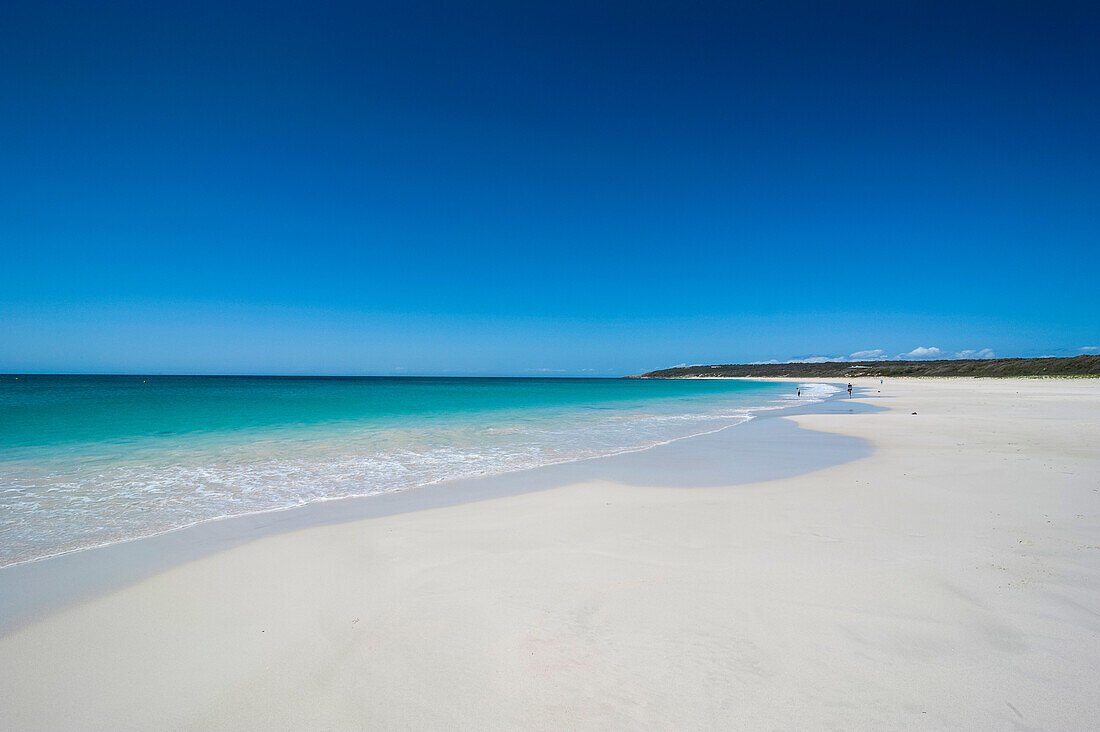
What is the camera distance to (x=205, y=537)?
5418 mm

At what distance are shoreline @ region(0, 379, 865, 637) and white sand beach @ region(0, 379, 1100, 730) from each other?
28cm

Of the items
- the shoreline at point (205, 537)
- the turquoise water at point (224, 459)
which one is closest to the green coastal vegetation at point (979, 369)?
the turquoise water at point (224, 459)

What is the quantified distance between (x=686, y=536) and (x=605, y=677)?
8.44 feet

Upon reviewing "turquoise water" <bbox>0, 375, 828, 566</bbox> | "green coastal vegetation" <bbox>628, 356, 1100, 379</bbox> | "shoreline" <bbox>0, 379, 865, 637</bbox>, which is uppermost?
"green coastal vegetation" <bbox>628, 356, 1100, 379</bbox>

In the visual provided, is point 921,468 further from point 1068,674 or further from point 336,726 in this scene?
point 336,726

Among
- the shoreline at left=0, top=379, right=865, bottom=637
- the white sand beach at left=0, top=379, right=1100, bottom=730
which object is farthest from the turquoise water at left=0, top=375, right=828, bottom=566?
the white sand beach at left=0, top=379, right=1100, bottom=730

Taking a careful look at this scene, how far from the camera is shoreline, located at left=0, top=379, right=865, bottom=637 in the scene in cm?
400

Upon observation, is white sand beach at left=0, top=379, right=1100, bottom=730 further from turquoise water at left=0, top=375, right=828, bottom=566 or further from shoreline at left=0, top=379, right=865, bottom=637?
turquoise water at left=0, top=375, right=828, bottom=566

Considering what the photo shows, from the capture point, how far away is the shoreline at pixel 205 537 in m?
4.00

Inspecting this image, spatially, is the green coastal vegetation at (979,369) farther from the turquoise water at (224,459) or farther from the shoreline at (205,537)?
the shoreline at (205,537)

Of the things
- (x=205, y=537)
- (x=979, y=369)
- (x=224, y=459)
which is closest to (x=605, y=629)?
(x=205, y=537)

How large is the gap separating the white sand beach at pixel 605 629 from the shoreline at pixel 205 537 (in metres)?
0.28

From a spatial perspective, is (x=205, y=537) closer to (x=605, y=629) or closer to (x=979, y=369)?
(x=605, y=629)

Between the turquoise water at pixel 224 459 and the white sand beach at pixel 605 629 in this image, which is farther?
the turquoise water at pixel 224 459
